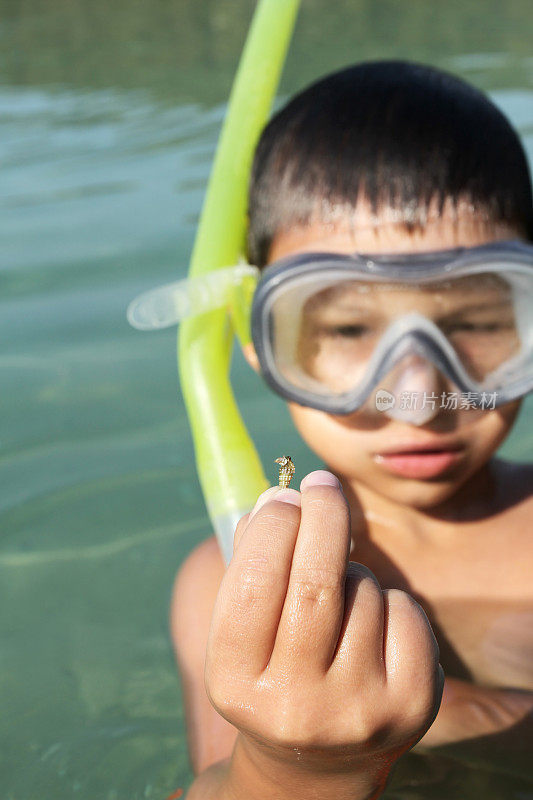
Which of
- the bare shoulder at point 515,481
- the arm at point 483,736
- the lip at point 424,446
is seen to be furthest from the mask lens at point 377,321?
the arm at point 483,736

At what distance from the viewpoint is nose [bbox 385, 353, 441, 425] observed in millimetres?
1927

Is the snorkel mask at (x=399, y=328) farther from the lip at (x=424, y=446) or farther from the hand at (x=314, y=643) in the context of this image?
the hand at (x=314, y=643)

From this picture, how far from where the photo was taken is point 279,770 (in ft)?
4.41

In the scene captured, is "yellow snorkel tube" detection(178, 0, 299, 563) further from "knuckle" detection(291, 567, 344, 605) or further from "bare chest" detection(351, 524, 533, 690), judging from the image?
"knuckle" detection(291, 567, 344, 605)

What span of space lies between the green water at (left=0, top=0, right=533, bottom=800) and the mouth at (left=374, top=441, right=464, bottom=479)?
0.51 meters

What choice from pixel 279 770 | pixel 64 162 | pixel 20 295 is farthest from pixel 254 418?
pixel 64 162

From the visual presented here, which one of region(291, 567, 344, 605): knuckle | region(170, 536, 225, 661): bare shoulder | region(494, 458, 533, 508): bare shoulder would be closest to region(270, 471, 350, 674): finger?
region(291, 567, 344, 605): knuckle

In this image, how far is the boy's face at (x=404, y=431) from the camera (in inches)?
76.4

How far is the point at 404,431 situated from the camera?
199 cm

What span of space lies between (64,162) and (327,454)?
14.3 ft

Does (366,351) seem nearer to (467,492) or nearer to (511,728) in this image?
(467,492)

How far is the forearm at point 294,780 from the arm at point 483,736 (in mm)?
594

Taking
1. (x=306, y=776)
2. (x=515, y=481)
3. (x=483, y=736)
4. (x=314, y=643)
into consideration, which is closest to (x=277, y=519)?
(x=314, y=643)

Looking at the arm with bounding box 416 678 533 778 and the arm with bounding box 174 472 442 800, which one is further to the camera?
the arm with bounding box 416 678 533 778
